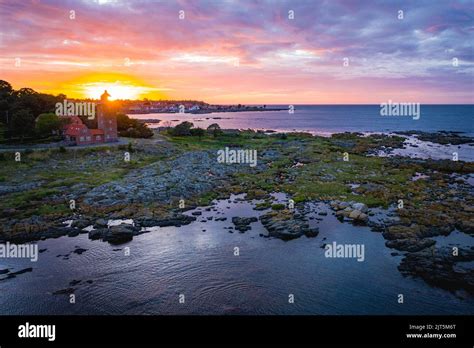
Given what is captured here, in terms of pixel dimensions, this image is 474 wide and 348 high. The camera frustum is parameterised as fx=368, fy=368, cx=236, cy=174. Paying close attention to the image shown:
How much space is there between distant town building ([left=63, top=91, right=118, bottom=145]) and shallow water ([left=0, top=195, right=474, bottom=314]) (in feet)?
142

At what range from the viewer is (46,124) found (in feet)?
233

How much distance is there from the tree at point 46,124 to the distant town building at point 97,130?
1991 mm

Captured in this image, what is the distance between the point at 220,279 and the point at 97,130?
5671 cm

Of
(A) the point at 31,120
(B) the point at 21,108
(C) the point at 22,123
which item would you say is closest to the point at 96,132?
(A) the point at 31,120

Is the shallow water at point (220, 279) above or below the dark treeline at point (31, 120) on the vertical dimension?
below

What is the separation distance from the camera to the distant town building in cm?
6869

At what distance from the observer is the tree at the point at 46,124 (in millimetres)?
70688

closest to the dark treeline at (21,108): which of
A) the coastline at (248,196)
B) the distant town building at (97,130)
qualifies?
the distant town building at (97,130)

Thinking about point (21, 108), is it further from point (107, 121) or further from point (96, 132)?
point (107, 121)

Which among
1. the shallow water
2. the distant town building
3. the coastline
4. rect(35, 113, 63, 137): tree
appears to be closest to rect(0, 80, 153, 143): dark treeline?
rect(35, 113, 63, 137): tree

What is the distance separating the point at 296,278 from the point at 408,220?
14.9 m

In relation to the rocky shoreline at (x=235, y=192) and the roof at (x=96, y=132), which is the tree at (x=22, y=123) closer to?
the roof at (x=96, y=132)
